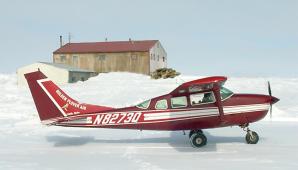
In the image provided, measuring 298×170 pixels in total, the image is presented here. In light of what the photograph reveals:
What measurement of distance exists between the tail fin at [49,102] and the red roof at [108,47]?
41.1m

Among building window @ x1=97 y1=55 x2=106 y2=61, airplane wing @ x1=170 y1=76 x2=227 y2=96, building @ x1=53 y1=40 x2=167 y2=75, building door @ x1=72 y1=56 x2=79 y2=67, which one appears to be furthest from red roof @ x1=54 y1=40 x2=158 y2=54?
airplane wing @ x1=170 y1=76 x2=227 y2=96

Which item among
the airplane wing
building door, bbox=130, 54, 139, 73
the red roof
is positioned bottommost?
the airplane wing

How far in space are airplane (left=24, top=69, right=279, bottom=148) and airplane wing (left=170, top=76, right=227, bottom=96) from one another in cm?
4

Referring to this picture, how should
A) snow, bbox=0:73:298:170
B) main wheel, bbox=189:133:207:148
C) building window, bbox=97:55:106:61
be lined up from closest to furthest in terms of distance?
snow, bbox=0:73:298:170 → main wheel, bbox=189:133:207:148 → building window, bbox=97:55:106:61

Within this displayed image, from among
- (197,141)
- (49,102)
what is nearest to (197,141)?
(197,141)

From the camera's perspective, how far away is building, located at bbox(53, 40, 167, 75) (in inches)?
2106

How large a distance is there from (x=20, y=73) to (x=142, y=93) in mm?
24015

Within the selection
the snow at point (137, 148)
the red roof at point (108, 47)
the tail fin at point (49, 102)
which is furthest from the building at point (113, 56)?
the tail fin at point (49, 102)

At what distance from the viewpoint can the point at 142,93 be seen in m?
31.2

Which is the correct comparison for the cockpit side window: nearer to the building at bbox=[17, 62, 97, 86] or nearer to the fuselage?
the fuselage

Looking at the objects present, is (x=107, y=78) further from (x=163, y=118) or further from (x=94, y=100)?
(x=163, y=118)

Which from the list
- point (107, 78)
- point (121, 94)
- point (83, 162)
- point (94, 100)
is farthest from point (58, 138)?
point (107, 78)

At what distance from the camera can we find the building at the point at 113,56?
2106 inches

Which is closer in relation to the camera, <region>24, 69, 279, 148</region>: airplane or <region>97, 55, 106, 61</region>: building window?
<region>24, 69, 279, 148</region>: airplane
